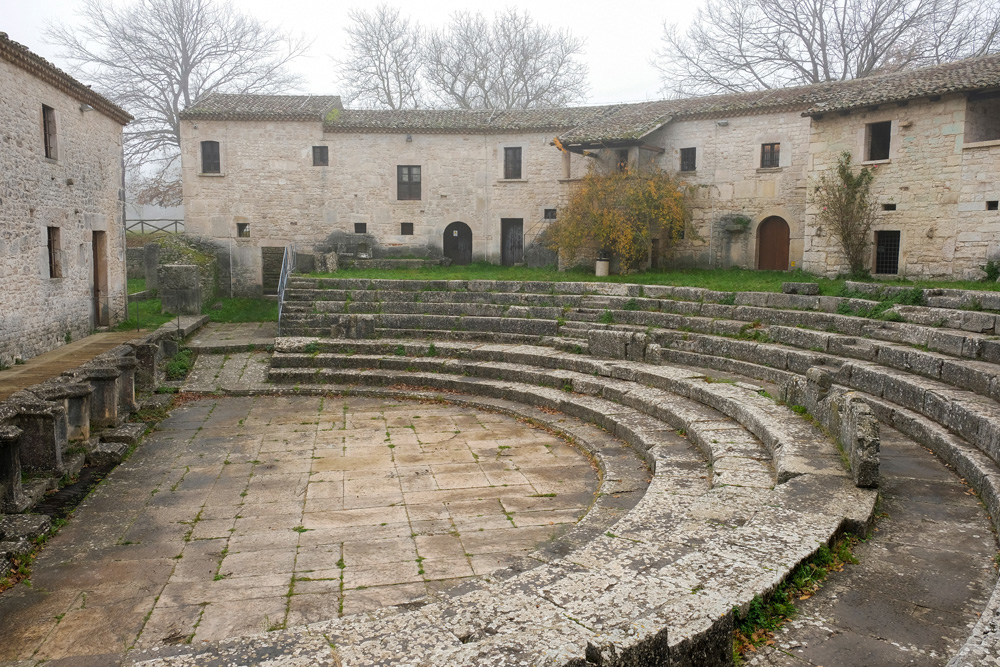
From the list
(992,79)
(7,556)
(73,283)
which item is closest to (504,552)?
(7,556)

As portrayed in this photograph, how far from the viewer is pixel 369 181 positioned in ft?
84.9

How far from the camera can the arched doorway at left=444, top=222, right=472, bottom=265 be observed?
2662cm

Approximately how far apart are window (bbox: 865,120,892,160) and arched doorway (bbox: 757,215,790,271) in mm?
3918

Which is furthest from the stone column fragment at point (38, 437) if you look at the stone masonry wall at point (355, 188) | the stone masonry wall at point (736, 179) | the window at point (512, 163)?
the window at point (512, 163)

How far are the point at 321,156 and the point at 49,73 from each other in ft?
39.0

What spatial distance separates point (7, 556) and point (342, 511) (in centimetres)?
282

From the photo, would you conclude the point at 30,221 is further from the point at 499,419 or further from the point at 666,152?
the point at 666,152

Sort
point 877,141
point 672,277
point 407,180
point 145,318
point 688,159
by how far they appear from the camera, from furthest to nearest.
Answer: point 407,180
point 688,159
point 672,277
point 877,141
point 145,318

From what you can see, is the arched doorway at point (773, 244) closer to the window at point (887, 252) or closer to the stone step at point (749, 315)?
the window at point (887, 252)

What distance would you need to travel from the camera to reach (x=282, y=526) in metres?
7.01

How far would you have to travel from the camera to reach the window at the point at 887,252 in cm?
1839

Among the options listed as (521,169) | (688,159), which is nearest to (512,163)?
(521,169)

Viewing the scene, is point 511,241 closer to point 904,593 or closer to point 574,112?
point 574,112

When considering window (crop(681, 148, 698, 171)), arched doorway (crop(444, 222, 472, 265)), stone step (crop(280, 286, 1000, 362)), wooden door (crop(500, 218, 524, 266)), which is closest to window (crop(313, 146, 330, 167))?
arched doorway (crop(444, 222, 472, 265))
